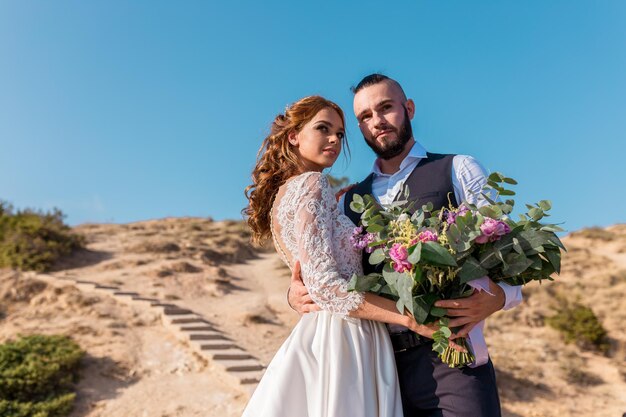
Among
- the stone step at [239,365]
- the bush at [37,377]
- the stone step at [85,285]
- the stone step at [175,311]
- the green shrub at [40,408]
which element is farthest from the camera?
the stone step at [85,285]

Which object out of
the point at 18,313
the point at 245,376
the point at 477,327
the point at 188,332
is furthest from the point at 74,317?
the point at 477,327

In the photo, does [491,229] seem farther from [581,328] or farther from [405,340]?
[581,328]

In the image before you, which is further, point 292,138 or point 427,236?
point 292,138

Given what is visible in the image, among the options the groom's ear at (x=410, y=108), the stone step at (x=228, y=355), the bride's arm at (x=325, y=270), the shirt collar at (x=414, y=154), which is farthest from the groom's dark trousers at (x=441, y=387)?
the stone step at (x=228, y=355)

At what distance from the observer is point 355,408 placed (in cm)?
227

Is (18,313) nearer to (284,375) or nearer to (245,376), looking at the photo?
(245,376)

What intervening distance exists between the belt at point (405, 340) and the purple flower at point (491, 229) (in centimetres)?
65

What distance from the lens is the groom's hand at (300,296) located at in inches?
100

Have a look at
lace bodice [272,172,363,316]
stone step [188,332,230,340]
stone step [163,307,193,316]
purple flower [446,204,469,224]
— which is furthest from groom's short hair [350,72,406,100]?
stone step [163,307,193,316]

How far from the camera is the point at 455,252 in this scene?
2053 millimetres

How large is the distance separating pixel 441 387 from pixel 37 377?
7.92 m

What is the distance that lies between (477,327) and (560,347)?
12.7 meters

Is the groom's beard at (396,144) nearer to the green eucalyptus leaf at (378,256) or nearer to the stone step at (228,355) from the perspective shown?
Answer: the green eucalyptus leaf at (378,256)

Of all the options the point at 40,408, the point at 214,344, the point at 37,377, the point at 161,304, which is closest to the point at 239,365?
the point at 214,344
